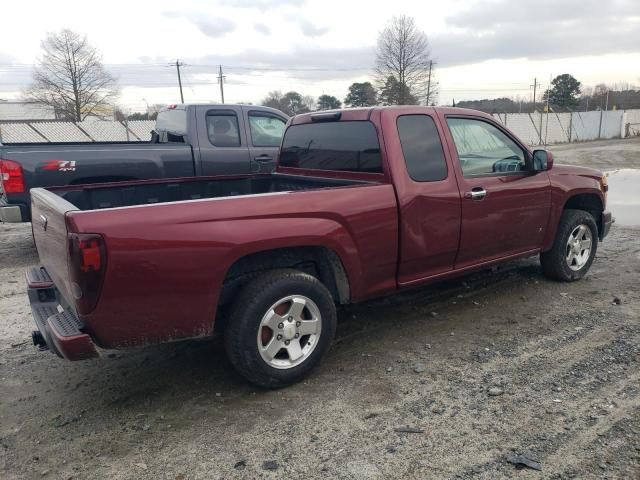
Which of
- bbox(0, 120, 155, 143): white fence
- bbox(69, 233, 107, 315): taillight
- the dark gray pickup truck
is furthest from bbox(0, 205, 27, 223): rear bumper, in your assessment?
bbox(0, 120, 155, 143): white fence

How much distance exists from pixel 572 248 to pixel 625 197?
5581 millimetres

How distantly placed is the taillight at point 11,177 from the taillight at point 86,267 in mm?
4189

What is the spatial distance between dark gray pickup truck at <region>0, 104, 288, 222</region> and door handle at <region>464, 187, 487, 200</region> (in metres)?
4.13

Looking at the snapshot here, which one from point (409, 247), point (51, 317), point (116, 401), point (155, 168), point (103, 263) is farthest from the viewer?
point (155, 168)

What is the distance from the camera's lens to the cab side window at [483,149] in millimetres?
4434

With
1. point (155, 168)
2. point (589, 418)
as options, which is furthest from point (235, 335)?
point (155, 168)

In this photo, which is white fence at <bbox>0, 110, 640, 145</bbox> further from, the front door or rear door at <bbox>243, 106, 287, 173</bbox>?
the front door

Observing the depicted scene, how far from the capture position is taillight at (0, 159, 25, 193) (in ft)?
20.4

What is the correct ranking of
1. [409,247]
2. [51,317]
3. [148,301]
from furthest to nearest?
[409,247] → [51,317] → [148,301]

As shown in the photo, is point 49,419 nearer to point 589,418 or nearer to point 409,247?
point 409,247

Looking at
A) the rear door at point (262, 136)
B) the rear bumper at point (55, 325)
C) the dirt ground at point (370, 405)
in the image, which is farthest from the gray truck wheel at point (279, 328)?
the rear door at point (262, 136)

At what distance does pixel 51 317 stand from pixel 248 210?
1.31m

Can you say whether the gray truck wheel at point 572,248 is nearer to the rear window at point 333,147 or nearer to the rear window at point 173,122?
the rear window at point 333,147

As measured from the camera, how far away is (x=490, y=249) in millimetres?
4598
